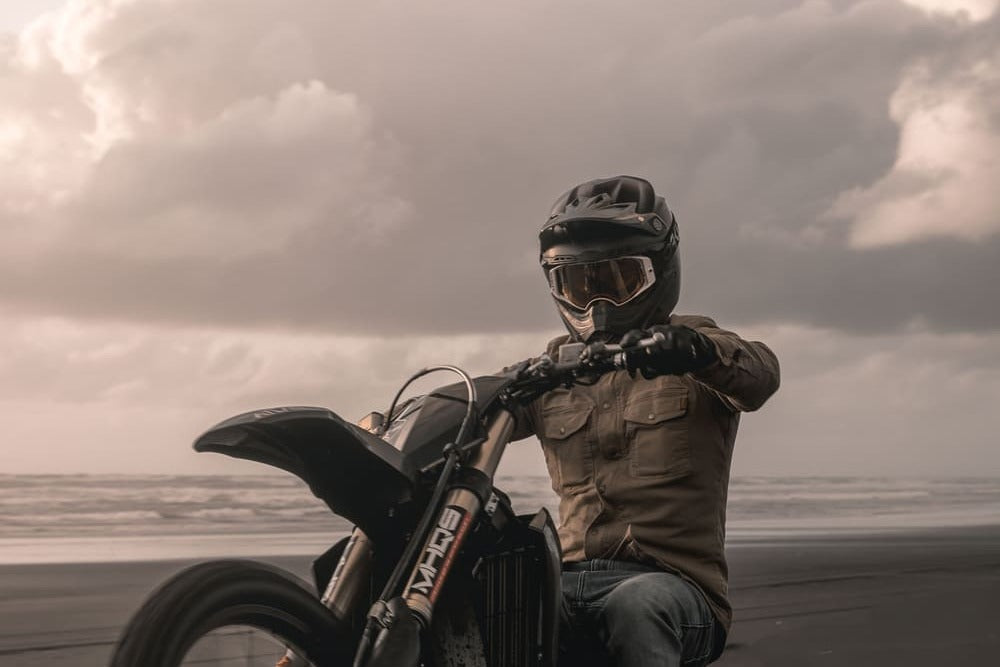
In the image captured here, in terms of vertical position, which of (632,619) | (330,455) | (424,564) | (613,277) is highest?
(613,277)

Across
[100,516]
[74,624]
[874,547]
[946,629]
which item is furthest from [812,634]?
[100,516]

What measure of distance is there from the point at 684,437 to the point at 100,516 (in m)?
20.4

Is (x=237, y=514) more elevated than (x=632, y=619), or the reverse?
(x=237, y=514)

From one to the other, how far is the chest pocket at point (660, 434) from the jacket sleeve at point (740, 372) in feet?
0.45

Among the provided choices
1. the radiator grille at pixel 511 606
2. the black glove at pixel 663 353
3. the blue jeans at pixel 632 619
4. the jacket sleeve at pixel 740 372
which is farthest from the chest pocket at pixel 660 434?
the radiator grille at pixel 511 606

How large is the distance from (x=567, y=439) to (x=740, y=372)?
2.07 feet

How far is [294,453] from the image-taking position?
3232 mm

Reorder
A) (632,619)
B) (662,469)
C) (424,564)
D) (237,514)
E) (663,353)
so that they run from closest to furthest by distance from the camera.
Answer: (424,564) → (663,353) → (632,619) → (662,469) → (237,514)

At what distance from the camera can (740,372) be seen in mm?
3871

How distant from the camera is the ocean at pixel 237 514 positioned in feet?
54.7

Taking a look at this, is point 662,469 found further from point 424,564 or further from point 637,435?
point 424,564

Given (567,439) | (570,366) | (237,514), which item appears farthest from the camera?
(237,514)

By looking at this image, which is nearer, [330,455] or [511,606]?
[330,455]

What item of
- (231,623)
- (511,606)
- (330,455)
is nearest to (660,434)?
(511,606)
